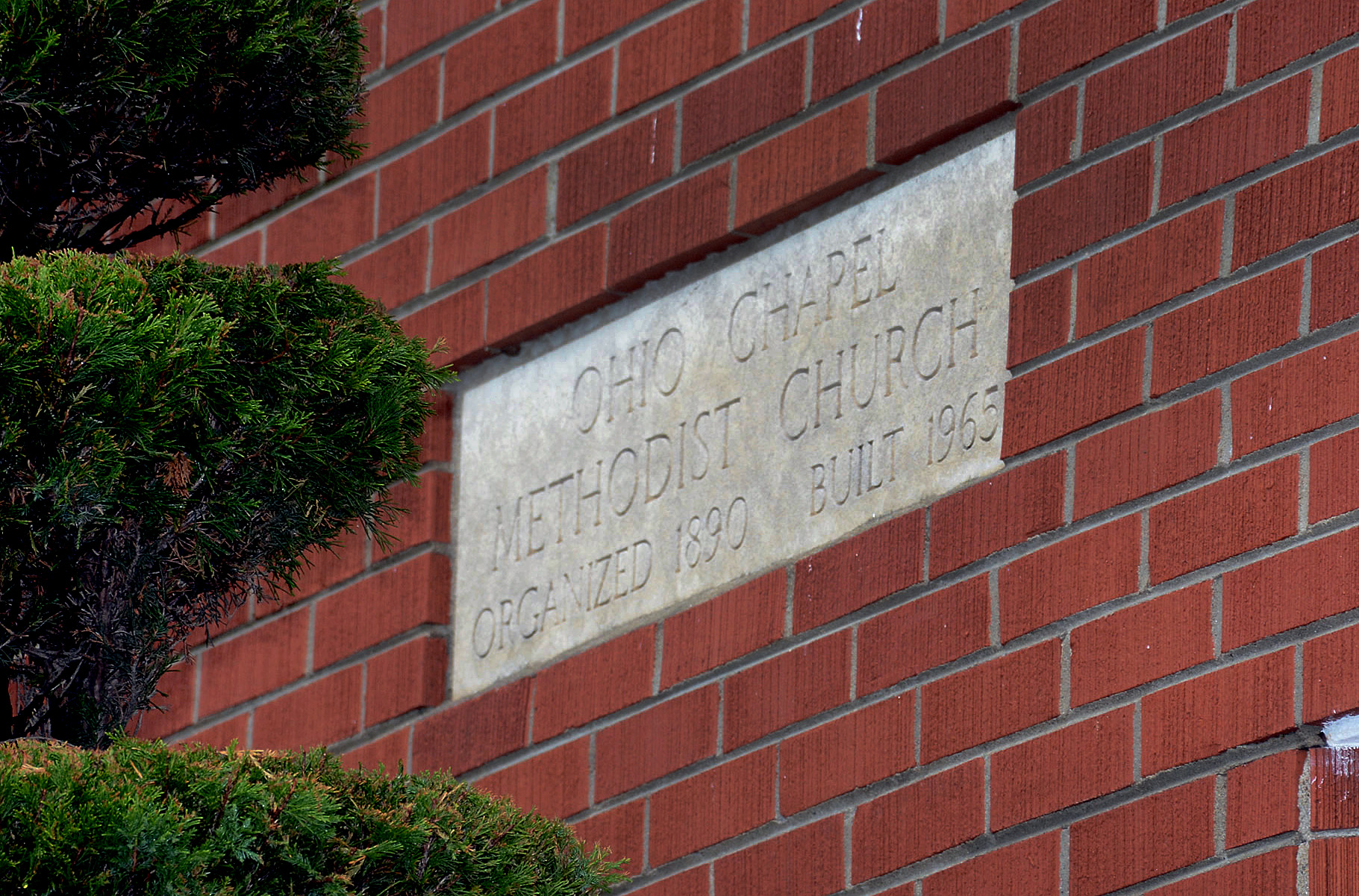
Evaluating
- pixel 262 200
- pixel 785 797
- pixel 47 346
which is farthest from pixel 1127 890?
pixel 262 200

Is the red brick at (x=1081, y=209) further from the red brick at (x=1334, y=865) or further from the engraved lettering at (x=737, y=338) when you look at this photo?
the red brick at (x=1334, y=865)

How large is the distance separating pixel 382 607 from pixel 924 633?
1498mm

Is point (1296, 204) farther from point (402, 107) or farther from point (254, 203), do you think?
point (254, 203)

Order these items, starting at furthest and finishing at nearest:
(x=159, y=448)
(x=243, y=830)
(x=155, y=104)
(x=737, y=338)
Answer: (x=737, y=338) < (x=155, y=104) < (x=159, y=448) < (x=243, y=830)

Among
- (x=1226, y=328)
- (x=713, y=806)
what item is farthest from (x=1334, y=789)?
(x=713, y=806)

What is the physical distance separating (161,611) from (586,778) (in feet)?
4.84

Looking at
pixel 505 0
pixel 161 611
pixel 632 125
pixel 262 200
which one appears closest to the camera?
pixel 161 611

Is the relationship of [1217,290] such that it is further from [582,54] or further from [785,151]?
[582,54]

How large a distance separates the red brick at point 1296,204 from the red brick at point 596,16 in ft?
4.99

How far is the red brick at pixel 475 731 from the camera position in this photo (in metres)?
4.44

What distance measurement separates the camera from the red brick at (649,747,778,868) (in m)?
3.94

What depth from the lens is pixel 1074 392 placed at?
361 cm

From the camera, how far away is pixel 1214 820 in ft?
10.6

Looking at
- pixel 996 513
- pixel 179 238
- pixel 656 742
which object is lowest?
pixel 656 742
